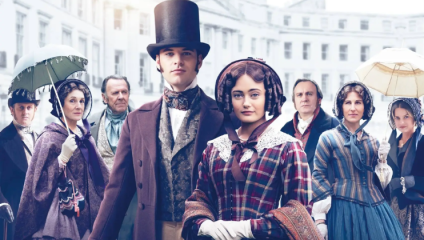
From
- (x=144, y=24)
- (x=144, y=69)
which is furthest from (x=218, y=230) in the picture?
(x=144, y=24)

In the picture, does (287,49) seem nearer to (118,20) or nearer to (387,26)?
(387,26)

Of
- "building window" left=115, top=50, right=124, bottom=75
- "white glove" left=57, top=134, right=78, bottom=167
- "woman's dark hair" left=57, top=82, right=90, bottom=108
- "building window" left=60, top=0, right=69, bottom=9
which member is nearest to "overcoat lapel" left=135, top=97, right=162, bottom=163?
"white glove" left=57, top=134, right=78, bottom=167

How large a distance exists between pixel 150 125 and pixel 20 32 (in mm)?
8583

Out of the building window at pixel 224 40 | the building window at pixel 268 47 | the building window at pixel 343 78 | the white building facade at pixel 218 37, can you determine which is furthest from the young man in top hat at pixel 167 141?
the building window at pixel 343 78

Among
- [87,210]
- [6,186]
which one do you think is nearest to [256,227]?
[87,210]

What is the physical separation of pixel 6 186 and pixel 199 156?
3.22 meters

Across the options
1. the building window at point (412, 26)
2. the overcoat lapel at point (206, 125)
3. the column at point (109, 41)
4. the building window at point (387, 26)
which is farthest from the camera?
the building window at point (387, 26)

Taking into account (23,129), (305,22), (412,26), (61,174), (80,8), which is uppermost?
(305,22)

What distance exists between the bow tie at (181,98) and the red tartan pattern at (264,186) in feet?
2.43

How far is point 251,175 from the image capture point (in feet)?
8.88

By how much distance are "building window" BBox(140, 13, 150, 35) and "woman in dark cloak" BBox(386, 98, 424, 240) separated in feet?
40.6

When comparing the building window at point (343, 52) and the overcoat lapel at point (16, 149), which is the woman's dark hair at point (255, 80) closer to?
the overcoat lapel at point (16, 149)

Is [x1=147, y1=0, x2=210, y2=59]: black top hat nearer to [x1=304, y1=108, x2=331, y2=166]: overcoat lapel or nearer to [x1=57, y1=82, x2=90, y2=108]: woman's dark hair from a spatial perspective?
[x1=57, y1=82, x2=90, y2=108]: woman's dark hair

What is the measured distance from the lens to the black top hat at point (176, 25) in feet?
11.0
